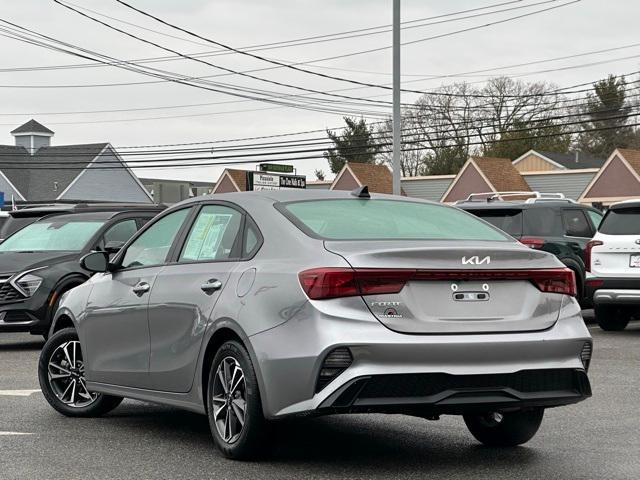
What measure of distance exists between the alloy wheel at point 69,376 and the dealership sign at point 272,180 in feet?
86.9

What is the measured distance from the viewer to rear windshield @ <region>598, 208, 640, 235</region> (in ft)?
52.5

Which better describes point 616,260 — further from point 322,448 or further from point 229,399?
point 229,399

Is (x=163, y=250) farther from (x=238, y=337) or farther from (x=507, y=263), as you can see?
(x=507, y=263)

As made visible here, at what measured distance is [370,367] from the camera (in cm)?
615

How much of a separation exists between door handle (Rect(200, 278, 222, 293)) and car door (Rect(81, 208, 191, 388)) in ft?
2.47

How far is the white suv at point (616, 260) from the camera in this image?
15.8 meters

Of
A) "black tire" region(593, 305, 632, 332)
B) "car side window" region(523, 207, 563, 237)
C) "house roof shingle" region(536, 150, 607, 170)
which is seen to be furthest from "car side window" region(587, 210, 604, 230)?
"house roof shingle" region(536, 150, 607, 170)

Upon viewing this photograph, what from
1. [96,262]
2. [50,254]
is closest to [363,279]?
[96,262]

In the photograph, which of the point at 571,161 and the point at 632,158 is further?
the point at 571,161

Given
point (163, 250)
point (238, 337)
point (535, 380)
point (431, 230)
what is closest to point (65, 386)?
point (163, 250)

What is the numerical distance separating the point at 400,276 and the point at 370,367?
51 cm

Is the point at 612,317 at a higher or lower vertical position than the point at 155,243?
lower

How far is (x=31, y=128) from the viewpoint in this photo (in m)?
76.8

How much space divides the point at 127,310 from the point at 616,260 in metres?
9.45
